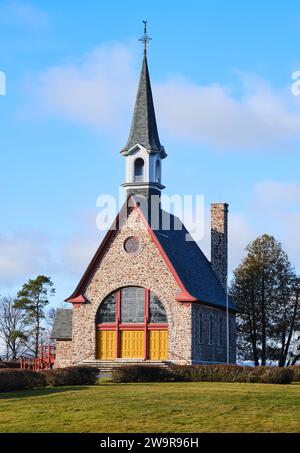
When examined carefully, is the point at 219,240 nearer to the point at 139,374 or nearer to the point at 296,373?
the point at 296,373

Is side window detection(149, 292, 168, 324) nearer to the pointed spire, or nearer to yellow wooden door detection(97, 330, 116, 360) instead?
yellow wooden door detection(97, 330, 116, 360)

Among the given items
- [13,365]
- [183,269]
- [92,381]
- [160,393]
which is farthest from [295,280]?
[160,393]

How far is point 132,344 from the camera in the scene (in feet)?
171

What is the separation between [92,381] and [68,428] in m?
14.3

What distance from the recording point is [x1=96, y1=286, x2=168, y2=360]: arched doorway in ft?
170

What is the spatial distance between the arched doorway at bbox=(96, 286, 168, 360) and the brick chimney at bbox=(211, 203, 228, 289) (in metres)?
9.70

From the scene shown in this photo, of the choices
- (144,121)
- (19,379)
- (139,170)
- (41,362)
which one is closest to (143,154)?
(139,170)

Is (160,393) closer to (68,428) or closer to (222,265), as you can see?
(68,428)

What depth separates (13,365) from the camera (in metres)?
59.0

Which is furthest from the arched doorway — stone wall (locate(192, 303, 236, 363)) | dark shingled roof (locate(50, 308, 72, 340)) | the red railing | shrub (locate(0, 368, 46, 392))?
shrub (locate(0, 368, 46, 392))

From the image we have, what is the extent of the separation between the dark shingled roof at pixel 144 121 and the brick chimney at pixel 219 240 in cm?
611

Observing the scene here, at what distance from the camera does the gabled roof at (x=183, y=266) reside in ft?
170

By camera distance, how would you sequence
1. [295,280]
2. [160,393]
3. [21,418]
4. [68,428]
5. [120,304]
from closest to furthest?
[68,428], [21,418], [160,393], [120,304], [295,280]
